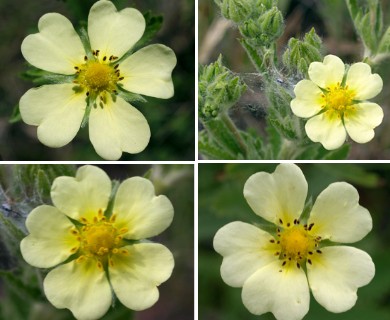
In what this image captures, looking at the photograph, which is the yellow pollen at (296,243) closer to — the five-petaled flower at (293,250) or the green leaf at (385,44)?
the five-petaled flower at (293,250)

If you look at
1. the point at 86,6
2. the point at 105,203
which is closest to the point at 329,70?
the point at 105,203

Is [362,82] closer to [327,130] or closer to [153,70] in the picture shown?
[327,130]

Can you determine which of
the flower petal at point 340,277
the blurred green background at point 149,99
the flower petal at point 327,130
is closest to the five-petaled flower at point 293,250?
the flower petal at point 340,277

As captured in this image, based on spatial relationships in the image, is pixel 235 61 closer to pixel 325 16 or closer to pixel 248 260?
pixel 325 16

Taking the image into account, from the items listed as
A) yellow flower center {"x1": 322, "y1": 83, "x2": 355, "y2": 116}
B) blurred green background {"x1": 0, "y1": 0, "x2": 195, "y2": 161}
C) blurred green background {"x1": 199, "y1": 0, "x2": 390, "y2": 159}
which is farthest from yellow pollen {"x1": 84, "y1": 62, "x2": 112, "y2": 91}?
blurred green background {"x1": 0, "y1": 0, "x2": 195, "y2": 161}

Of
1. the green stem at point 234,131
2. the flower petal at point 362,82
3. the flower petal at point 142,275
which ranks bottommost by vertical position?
the flower petal at point 142,275

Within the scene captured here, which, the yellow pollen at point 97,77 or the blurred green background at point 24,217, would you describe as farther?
the yellow pollen at point 97,77
